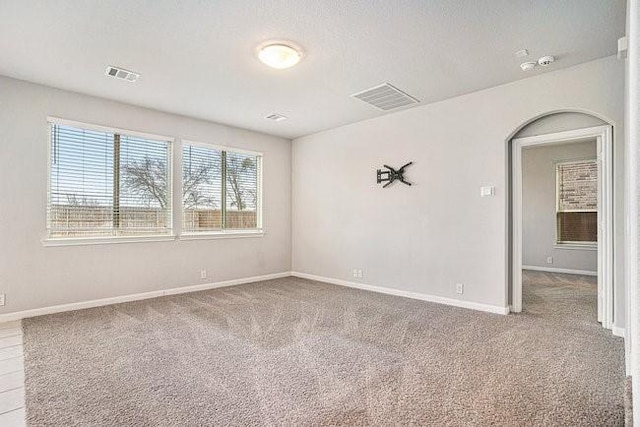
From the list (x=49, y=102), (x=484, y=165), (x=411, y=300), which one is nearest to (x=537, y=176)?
(x=484, y=165)

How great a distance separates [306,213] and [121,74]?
3.65m

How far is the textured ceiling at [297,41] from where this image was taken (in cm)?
259

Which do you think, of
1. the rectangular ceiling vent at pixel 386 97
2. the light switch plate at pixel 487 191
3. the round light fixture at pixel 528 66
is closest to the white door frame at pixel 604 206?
the light switch plate at pixel 487 191

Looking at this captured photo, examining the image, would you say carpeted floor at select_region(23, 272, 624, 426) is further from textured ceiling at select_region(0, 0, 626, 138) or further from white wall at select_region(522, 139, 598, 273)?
white wall at select_region(522, 139, 598, 273)

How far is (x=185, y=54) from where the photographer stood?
129 inches

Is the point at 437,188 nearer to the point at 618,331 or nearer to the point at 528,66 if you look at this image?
the point at 528,66

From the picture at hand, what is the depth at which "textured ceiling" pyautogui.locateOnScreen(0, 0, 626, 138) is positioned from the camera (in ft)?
8.51

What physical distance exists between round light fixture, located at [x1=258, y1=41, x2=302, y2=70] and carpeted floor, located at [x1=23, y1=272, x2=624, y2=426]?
8.36 feet

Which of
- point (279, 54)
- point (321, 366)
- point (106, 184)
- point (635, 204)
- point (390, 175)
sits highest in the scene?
point (279, 54)

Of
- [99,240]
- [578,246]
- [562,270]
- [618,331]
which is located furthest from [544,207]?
[99,240]

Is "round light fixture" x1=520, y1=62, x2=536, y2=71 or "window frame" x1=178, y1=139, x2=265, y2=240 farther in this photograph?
"window frame" x1=178, y1=139, x2=265, y2=240

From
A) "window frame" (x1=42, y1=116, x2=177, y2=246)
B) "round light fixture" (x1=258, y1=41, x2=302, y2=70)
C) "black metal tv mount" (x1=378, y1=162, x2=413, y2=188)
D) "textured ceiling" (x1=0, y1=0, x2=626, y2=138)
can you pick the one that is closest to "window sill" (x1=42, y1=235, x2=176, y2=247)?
"window frame" (x1=42, y1=116, x2=177, y2=246)

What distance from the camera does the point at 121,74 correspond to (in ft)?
12.1

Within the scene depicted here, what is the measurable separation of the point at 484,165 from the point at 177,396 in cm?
393
